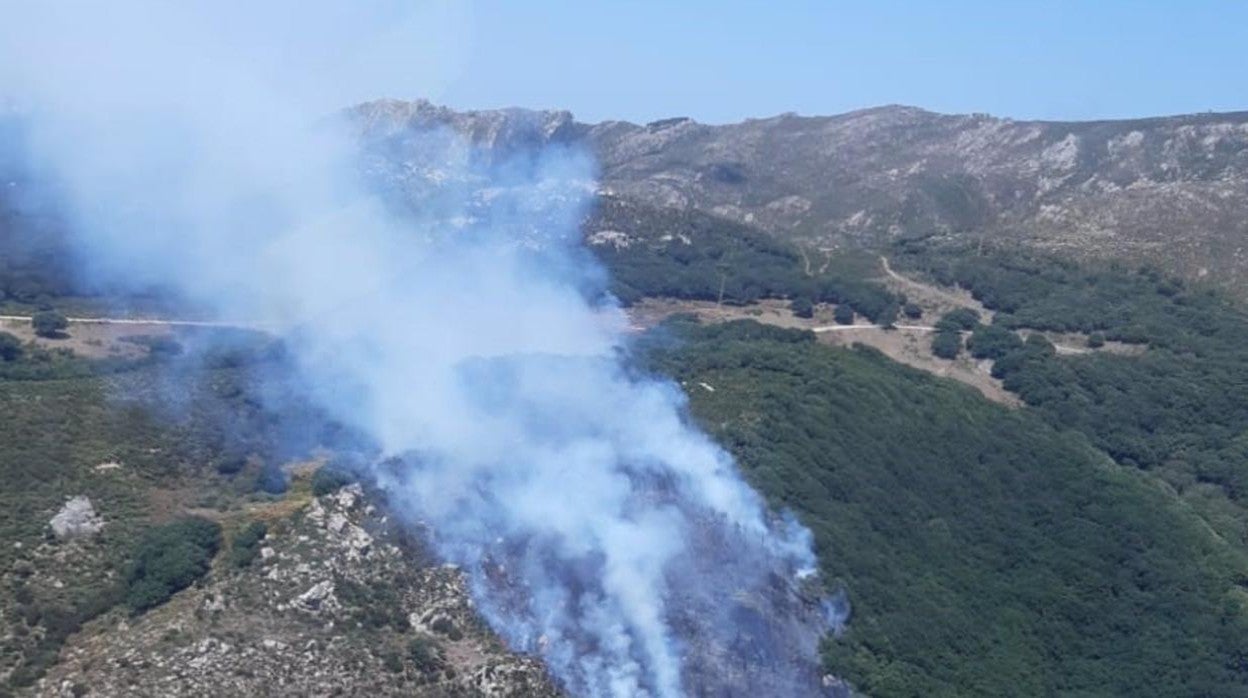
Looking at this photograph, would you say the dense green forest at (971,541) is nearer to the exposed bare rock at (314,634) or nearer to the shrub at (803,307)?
the exposed bare rock at (314,634)

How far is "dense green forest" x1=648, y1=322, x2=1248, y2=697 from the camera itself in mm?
61219

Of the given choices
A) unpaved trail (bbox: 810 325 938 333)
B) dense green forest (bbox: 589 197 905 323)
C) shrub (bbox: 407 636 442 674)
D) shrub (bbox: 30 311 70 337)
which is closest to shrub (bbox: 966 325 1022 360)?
unpaved trail (bbox: 810 325 938 333)

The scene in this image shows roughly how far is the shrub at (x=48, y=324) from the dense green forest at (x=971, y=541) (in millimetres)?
33558

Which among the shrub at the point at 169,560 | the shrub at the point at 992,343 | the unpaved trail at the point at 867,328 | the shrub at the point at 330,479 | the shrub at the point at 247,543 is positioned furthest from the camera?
the unpaved trail at the point at 867,328

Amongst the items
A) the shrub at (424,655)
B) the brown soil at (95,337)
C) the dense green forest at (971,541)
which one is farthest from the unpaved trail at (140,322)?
the shrub at (424,655)

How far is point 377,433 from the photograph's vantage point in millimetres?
61812

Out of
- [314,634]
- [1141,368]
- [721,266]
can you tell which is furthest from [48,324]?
[1141,368]

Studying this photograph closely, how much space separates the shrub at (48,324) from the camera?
265 ft

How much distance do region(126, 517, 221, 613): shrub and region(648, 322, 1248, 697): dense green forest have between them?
2343 centimetres

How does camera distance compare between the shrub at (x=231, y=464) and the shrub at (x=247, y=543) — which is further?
the shrub at (x=231, y=464)

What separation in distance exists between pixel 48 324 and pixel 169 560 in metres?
36.6

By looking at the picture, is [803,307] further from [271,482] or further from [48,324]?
[271,482]

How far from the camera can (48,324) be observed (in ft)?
266

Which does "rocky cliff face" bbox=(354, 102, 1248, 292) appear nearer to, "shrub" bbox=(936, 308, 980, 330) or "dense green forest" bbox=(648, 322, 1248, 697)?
"shrub" bbox=(936, 308, 980, 330)
